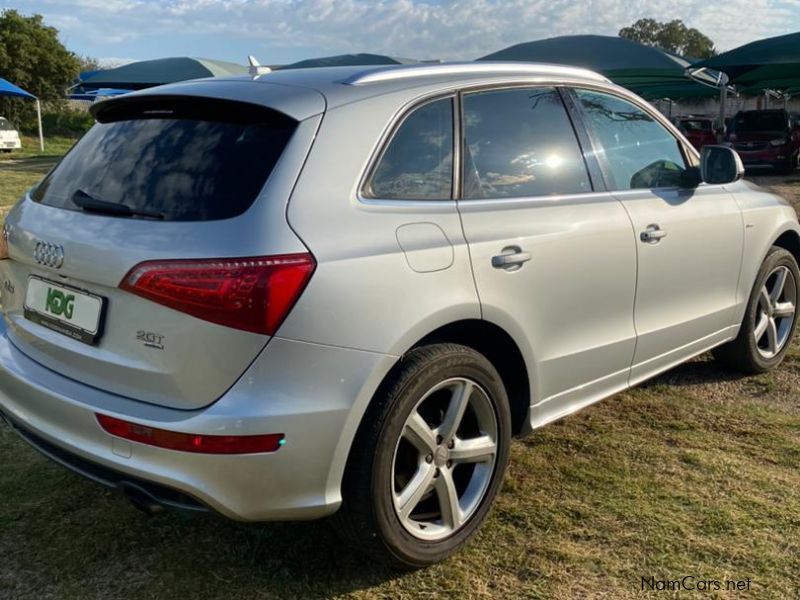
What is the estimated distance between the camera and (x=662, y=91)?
29688 millimetres

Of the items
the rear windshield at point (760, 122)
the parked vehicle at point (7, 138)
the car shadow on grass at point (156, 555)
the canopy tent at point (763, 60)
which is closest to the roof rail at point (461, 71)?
the car shadow on grass at point (156, 555)

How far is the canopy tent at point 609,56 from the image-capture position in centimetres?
2005

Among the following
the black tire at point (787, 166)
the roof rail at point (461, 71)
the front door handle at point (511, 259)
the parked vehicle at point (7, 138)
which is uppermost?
the roof rail at point (461, 71)

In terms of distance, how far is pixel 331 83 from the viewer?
263cm

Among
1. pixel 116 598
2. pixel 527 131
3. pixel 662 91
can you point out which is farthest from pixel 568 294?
pixel 662 91

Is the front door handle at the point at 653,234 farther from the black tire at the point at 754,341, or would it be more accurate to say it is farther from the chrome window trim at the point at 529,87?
the black tire at the point at 754,341

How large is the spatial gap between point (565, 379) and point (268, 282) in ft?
4.90

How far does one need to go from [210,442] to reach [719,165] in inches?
116

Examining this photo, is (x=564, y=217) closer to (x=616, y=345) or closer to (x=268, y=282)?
(x=616, y=345)

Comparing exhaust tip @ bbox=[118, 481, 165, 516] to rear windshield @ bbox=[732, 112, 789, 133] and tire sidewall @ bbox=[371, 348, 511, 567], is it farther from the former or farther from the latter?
rear windshield @ bbox=[732, 112, 789, 133]

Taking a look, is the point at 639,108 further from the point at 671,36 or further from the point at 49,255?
the point at 671,36

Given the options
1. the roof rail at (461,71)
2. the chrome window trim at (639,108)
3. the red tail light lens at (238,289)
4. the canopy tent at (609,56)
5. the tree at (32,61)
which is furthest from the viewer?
the tree at (32,61)

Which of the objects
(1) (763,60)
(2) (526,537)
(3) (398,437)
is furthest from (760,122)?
(3) (398,437)

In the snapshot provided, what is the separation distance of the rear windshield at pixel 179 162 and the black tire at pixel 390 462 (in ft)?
2.38
